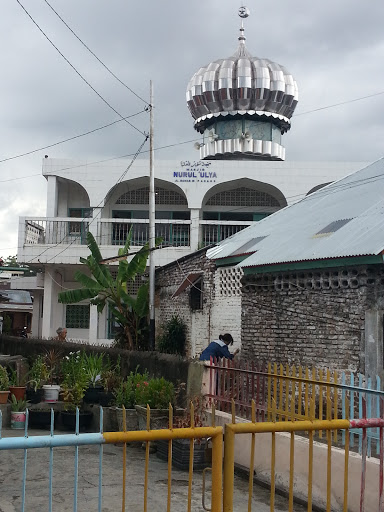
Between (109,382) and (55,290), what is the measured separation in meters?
15.0

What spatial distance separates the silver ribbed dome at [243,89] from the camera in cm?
2914

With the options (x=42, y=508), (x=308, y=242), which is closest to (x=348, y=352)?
(x=308, y=242)

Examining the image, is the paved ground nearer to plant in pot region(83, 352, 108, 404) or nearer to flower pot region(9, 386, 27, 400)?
plant in pot region(83, 352, 108, 404)

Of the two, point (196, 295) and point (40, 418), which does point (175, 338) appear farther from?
point (40, 418)

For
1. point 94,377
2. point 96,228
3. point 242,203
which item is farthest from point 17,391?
point 242,203

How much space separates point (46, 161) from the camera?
25.4 metres

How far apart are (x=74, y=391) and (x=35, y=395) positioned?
73 cm

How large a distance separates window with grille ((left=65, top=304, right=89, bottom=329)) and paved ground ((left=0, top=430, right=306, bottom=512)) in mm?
18269

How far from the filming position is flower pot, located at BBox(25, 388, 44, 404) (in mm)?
11055

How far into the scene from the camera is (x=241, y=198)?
27.8 metres

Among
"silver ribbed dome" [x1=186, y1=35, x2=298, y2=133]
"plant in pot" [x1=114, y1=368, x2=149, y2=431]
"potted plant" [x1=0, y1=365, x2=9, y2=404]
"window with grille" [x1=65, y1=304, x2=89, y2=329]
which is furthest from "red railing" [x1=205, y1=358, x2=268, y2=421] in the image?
"silver ribbed dome" [x1=186, y1=35, x2=298, y2=133]

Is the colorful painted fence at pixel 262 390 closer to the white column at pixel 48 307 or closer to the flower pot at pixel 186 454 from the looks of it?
the flower pot at pixel 186 454

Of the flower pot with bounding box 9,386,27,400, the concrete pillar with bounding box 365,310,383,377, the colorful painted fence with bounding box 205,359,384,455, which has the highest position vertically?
the concrete pillar with bounding box 365,310,383,377

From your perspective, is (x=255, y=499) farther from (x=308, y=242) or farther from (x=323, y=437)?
(x=308, y=242)
